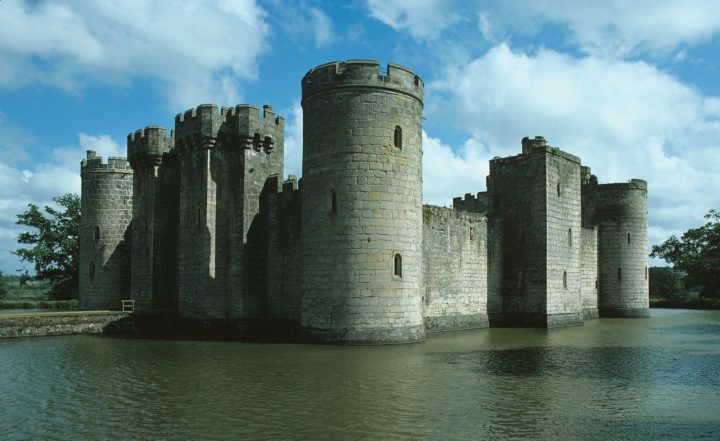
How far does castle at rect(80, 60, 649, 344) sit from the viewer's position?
64.8 ft

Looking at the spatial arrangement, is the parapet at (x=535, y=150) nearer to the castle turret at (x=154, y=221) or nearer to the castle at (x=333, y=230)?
the castle at (x=333, y=230)

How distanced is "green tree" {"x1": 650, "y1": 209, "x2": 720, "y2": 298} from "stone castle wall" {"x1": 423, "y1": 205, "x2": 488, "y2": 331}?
3329 centimetres

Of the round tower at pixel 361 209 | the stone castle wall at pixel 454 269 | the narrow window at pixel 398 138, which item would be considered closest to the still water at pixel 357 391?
the round tower at pixel 361 209

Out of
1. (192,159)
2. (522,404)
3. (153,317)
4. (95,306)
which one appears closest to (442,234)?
(192,159)

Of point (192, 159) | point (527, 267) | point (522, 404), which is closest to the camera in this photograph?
point (522, 404)

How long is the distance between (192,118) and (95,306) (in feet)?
39.6

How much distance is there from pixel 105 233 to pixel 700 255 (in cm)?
4793

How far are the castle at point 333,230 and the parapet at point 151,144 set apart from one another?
63 millimetres

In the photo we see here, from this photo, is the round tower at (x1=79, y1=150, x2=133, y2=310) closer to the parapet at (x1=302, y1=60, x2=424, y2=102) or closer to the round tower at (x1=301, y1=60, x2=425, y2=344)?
the round tower at (x1=301, y1=60, x2=425, y2=344)

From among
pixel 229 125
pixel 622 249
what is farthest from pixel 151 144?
pixel 622 249

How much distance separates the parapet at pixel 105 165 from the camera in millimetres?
31797

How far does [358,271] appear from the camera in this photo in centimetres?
1936

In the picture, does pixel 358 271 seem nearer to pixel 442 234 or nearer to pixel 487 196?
pixel 442 234

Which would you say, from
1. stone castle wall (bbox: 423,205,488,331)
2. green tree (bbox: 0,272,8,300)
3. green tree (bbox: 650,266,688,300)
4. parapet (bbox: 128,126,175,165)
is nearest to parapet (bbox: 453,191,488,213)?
stone castle wall (bbox: 423,205,488,331)
